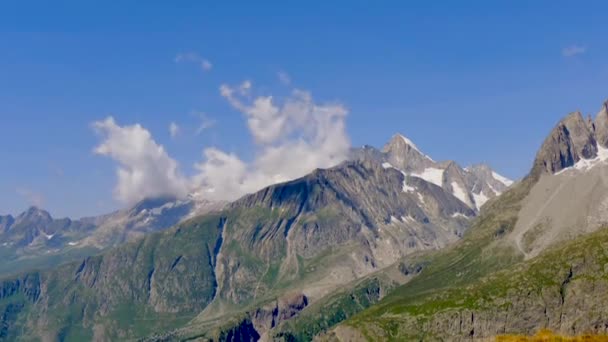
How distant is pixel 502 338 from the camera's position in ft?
351

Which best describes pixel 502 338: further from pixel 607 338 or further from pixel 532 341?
pixel 607 338

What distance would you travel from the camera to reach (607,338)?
102 m

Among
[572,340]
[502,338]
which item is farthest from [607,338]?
[502,338]

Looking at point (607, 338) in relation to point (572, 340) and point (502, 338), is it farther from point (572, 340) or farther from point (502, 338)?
point (502, 338)

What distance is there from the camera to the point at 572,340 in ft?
329

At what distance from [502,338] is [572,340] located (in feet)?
34.4

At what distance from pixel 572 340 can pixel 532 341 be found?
5351 millimetres

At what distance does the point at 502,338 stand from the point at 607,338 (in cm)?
1448

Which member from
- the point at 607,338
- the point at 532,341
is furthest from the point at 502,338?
the point at 607,338

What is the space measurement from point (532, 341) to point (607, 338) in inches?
426

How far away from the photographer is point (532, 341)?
101688 mm

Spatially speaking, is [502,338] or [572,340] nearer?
[572,340]
